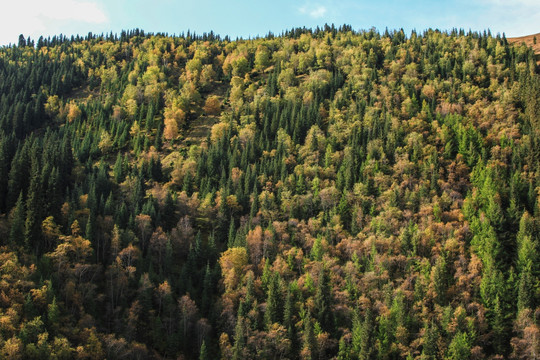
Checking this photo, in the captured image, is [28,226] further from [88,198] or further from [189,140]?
[189,140]

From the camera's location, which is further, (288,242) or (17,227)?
(288,242)

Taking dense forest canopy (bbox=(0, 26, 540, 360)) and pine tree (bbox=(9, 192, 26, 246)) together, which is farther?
pine tree (bbox=(9, 192, 26, 246))

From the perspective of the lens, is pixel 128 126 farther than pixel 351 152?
Yes

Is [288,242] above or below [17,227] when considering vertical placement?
below

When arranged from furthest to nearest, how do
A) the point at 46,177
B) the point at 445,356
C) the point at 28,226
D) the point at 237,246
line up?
the point at 237,246
the point at 46,177
the point at 28,226
the point at 445,356

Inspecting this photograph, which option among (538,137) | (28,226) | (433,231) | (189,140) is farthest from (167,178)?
(538,137)

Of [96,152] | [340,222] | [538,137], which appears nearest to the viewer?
[340,222]

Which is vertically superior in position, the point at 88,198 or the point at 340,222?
the point at 88,198

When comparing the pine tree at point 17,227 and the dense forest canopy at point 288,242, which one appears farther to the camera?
the pine tree at point 17,227
